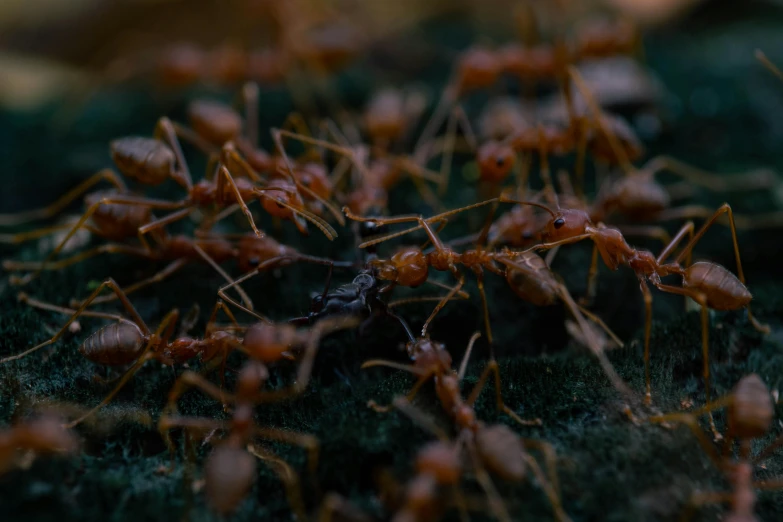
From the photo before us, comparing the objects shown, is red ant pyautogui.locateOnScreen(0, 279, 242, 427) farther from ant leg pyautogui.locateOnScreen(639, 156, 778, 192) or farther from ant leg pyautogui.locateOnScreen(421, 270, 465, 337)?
ant leg pyautogui.locateOnScreen(639, 156, 778, 192)

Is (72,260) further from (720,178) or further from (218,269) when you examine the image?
(720,178)

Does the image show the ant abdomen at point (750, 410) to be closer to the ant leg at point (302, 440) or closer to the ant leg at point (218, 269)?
the ant leg at point (302, 440)

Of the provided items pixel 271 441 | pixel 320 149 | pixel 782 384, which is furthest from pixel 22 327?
pixel 782 384

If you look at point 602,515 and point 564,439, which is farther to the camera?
point 564,439

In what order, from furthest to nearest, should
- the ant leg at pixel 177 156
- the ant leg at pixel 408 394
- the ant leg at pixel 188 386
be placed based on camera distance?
the ant leg at pixel 177 156 → the ant leg at pixel 408 394 → the ant leg at pixel 188 386

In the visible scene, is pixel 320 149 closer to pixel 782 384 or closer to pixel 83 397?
pixel 83 397

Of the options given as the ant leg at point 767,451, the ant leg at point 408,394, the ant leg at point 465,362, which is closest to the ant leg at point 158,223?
the ant leg at point 408,394

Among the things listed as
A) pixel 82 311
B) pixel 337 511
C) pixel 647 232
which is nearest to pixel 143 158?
pixel 82 311
